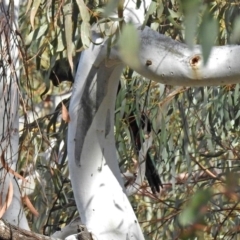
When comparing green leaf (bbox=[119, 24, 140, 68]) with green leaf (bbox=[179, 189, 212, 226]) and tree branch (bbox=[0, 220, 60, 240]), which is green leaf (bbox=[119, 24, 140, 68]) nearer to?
green leaf (bbox=[179, 189, 212, 226])

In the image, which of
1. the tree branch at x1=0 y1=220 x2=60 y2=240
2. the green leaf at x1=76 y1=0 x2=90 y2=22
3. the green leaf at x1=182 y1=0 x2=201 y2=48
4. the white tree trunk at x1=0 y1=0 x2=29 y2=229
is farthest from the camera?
the green leaf at x1=76 y1=0 x2=90 y2=22

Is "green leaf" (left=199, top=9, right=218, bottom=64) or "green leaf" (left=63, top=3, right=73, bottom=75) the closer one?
"green leaf" (left=199, top=9, right=218, bottom=64)

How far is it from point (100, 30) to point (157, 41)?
0.26 m

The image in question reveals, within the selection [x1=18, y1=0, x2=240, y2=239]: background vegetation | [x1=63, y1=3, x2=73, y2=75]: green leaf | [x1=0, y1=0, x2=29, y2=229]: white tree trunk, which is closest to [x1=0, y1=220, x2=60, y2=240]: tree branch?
[x1=0, y1=0, x2=29, y2=229]: white tree trunk

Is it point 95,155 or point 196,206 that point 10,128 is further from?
point 196,206

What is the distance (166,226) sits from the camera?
2982mm

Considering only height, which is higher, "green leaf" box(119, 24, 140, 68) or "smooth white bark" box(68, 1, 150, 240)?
"green leaf" box(119, 24, 140, 68)

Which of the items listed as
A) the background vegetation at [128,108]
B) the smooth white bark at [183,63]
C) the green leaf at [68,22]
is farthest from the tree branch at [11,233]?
the green leaf at [68,22]

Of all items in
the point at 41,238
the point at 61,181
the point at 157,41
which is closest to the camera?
the point at 41,238

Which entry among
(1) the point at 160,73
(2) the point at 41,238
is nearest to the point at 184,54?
(1) the point at 160,73

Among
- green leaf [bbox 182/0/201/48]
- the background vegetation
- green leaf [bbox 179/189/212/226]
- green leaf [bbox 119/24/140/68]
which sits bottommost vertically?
the background vegetation

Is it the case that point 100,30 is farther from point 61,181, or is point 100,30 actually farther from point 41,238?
point 61,181

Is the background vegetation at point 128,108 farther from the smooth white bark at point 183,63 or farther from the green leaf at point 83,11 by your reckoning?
the smooth white bark at point 183,63

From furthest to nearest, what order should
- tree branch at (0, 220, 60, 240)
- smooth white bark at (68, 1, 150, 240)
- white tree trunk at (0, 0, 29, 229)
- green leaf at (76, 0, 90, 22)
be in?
smooth white bark at (68, 1, 150, 240)
green leaf at (76, 0, 90, 22)
white tree trunk at (0, 0, 29, 229)
tree branch at (0, 220, 60, 240)
